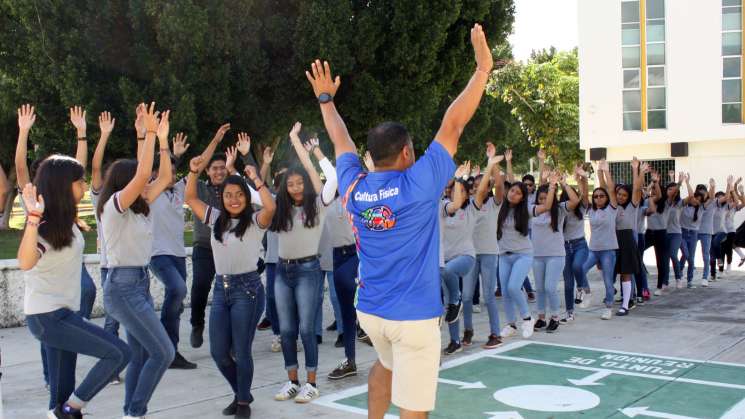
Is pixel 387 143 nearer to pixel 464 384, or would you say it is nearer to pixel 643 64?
pixel 464 384

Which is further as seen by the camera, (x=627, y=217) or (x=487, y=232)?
(x=627, y=217)

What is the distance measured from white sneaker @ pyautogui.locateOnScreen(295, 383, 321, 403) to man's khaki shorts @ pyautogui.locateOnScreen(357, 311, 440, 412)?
2.38 metres

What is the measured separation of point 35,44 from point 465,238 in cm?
867

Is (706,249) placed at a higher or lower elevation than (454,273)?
lower

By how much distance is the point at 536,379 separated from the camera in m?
6.58

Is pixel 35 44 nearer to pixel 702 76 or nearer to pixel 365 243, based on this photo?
pixel 365 243

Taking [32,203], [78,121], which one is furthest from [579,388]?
[78,121]

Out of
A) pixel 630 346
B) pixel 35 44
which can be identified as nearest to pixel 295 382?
pixel 630 346

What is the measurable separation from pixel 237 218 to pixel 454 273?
9.41ft

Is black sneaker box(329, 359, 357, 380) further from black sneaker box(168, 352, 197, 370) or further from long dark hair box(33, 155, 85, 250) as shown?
long dark hair box(33, 155, 85, 250)

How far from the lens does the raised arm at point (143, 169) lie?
Result: 15.3 feet

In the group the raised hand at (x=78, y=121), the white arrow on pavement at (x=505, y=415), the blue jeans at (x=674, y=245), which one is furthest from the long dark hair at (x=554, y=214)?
the raised hand at (x=78, y=121)

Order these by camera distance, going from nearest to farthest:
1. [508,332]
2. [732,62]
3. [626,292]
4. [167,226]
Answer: [167,226] → [508,332] → [626,292] → [732,62]

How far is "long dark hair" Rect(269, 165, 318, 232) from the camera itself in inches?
239
